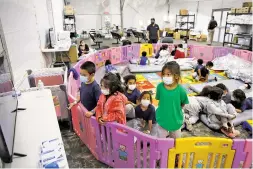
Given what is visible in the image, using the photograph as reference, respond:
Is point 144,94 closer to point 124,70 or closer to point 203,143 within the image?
point 203,143

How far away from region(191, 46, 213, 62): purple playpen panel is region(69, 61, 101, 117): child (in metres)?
5.87

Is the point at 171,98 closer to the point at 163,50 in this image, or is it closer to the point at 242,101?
the point at 242,101

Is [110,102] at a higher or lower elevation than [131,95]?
higher

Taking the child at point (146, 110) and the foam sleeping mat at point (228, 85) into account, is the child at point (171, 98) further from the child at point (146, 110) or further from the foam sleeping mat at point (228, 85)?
the foam sleeping mat at point (228, 85)

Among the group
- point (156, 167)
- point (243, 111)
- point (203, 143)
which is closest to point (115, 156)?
point (156, 167)

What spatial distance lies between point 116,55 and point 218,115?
4.84 metres

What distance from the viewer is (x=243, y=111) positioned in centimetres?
330

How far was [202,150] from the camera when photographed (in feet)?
5.99

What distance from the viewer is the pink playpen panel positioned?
22.8 feet

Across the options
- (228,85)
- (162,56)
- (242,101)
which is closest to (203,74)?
(228,85)

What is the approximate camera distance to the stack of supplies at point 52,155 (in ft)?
3.71

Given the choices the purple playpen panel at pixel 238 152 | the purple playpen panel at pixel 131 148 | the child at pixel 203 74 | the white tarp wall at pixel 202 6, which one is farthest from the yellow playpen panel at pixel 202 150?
the white tarp wall at pixel 202 6

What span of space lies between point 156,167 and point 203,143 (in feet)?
1.75

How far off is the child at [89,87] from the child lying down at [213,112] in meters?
1.52
